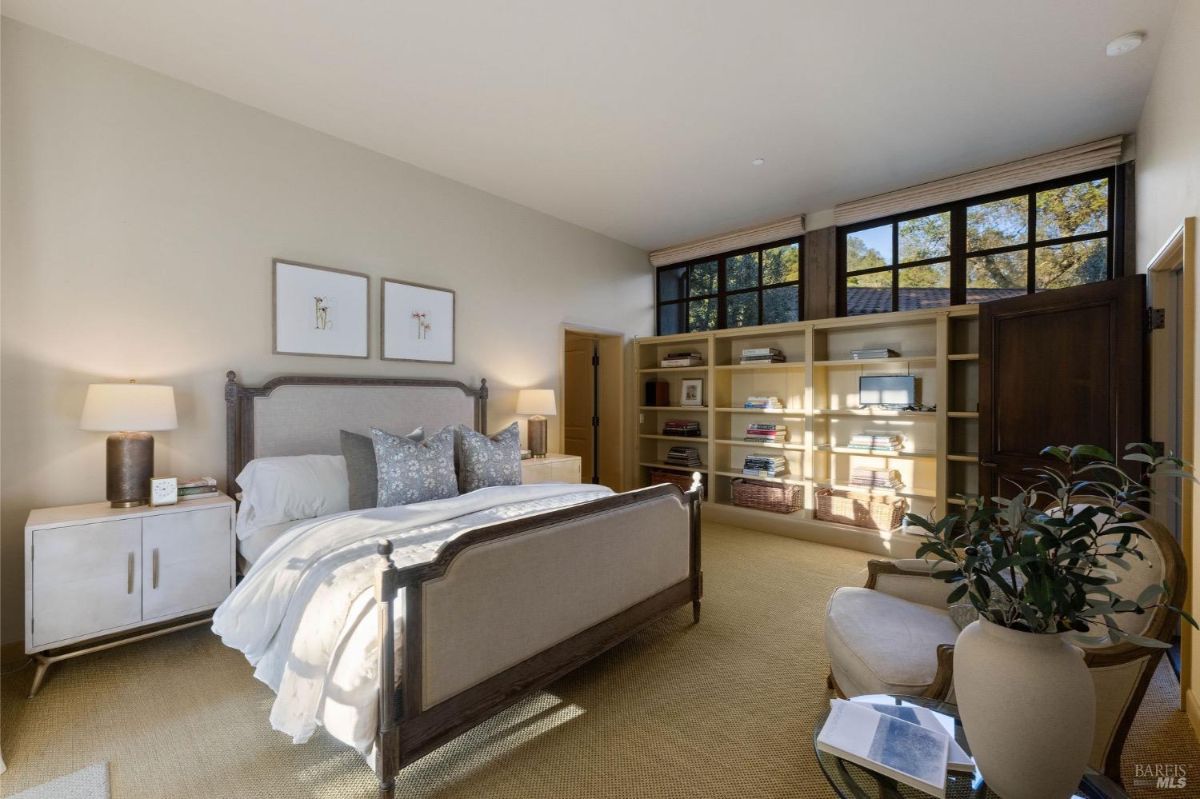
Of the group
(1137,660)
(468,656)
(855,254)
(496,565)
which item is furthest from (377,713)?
(855,254)

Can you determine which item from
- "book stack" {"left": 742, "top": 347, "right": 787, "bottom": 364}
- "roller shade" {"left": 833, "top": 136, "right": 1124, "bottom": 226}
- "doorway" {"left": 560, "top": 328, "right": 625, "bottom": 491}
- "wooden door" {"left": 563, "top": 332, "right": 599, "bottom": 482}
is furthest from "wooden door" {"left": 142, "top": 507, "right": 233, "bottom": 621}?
"roller shade" {"left": 833, "top": 136, "right": 1124, "bottom": 226}

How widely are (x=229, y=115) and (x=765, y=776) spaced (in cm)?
425

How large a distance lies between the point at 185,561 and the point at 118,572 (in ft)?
0.79

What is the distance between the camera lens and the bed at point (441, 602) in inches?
63.4

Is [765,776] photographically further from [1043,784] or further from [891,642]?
[1043,784]

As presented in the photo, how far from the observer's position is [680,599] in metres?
2.87

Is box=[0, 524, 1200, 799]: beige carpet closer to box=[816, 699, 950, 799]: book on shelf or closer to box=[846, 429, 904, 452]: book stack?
box=[816, 699, 950, 799]: book on shelf

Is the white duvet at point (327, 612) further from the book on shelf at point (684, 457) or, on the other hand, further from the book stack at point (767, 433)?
the book on shelf at point (684, 457)

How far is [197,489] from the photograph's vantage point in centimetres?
278

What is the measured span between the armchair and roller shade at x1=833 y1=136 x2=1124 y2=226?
10.6 ft

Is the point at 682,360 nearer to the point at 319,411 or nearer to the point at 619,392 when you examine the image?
the point at 619,392

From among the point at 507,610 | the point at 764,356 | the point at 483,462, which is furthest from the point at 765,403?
the point at 507,610

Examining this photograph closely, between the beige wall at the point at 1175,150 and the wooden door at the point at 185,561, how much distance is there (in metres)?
4.21

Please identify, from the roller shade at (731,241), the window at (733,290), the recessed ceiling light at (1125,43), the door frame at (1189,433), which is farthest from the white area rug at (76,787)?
the roller shade at (731,241)
